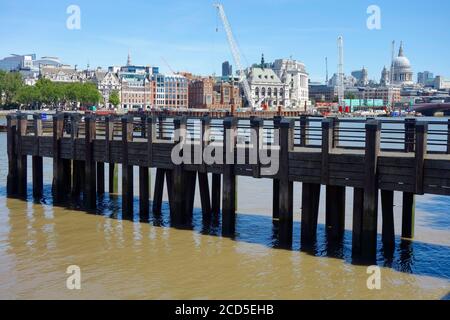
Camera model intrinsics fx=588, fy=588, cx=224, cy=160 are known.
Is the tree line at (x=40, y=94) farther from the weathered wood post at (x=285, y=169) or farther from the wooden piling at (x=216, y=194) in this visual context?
the weathered wood post at (x=285, y=169)

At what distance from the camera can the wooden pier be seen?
1702 centimetres

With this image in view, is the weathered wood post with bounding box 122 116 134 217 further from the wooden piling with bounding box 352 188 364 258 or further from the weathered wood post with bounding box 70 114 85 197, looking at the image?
the wooden piling with bounding box 352 188 364 258

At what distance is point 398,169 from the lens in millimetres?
16875

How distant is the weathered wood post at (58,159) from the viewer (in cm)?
2681

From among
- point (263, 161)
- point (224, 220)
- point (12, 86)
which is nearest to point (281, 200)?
point (263, 161)

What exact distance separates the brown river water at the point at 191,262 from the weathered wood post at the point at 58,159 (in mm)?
1779

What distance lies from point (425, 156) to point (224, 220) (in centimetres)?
→ 742

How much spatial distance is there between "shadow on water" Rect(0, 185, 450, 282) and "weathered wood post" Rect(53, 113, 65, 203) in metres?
0.59

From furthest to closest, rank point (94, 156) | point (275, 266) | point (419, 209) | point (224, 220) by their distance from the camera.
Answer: point (419, 209) → point (94, 156) → point (224, 220) → point (275, 266)

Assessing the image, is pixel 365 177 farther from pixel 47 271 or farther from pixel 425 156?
pixel 47 271

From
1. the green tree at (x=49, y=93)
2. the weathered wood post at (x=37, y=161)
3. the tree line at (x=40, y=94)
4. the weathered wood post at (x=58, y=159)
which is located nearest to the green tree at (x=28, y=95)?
the tree line at (x=40, y=94)

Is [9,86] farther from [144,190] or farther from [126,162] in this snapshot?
[144,190]

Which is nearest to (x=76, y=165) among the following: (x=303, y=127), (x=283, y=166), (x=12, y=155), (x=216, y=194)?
(x=12, y=155)
